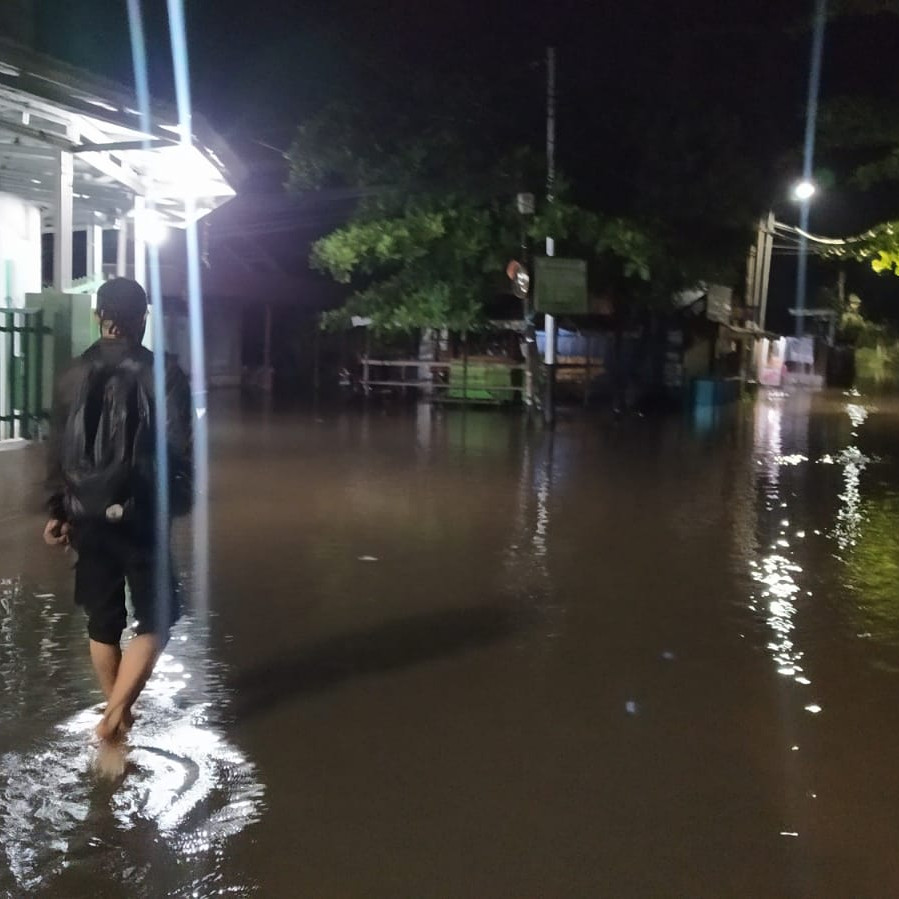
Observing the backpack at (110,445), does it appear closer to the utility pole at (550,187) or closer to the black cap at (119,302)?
the black cap at (119,302)

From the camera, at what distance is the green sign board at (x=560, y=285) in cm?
1784

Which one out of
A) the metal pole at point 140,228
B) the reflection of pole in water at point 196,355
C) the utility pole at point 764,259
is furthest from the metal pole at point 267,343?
the utility pole at point 764,259

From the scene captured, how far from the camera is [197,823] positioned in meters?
3.89

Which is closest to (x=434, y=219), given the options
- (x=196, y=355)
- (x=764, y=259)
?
(x=196, y=355)

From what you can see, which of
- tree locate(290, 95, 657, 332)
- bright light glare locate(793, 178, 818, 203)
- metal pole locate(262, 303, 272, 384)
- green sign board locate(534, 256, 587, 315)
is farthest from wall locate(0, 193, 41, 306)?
bright light glare locate(793, 178, 818, 203)

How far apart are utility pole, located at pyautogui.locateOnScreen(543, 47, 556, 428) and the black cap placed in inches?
545

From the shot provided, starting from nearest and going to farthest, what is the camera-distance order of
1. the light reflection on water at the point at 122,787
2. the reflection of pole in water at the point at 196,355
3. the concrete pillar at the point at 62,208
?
the light reflection on water at the point at 122,787 → the reflection of pole in water at the point at 196,355 → the concrete pillar at the point at 62,208

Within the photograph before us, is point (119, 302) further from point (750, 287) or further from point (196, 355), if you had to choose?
point (750, 287)

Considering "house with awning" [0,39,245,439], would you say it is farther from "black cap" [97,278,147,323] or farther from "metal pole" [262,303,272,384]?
"metal pole" [262,303,272,384]

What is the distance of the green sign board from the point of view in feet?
58.5

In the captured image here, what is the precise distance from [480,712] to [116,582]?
168cm

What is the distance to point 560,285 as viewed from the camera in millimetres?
17984

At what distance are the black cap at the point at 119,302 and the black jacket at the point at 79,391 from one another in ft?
0.32

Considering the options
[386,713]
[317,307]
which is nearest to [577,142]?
[317,307]
